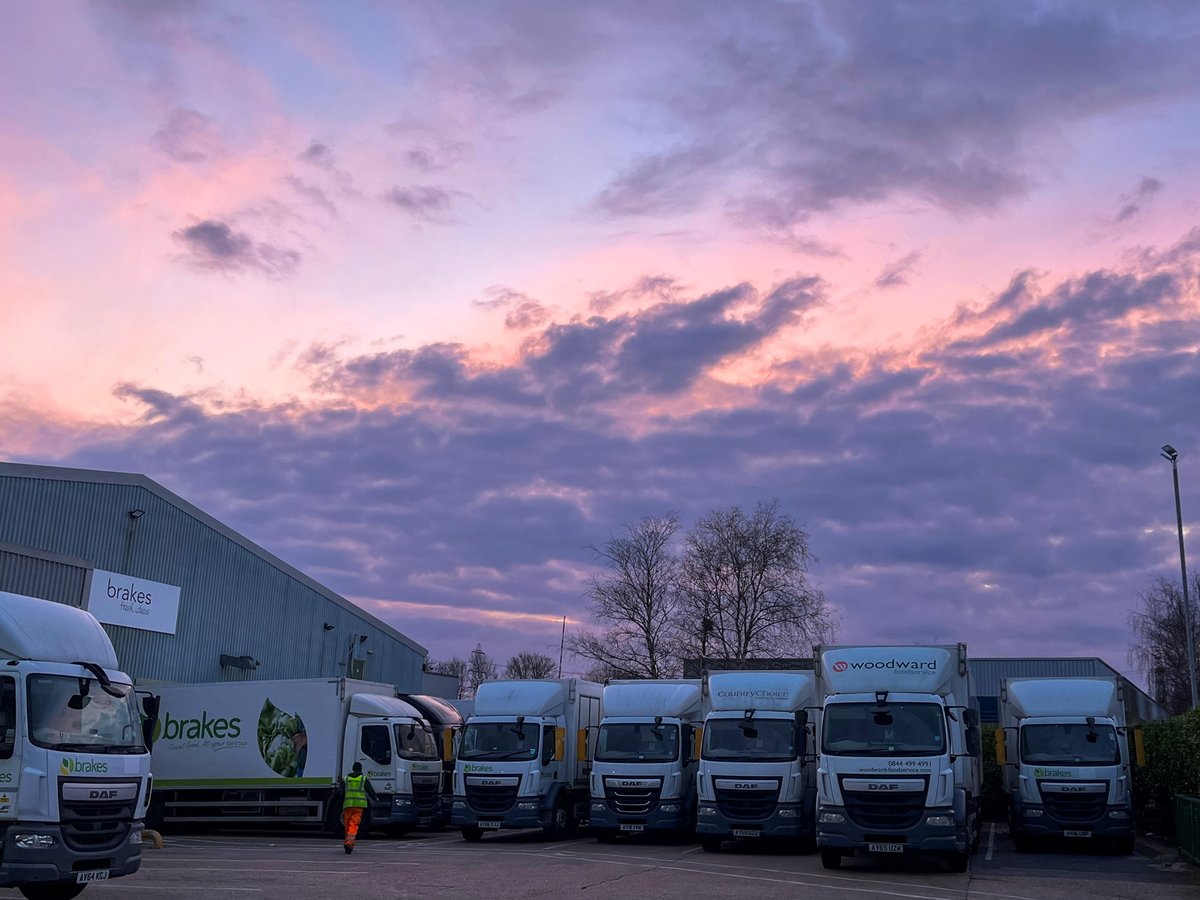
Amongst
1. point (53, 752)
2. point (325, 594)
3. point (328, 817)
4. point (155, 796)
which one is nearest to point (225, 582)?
point (325, 594)

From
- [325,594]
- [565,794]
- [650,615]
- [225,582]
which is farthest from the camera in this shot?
[650,615]

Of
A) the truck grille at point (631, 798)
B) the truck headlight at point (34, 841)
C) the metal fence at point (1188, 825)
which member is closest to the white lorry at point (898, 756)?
the metal fence at point (1188, 825)

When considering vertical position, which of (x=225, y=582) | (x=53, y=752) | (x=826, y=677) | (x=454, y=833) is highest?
(x=225, y=582)

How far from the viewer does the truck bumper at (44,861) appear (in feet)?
40.1

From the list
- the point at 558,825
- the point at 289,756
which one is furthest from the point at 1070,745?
the point at 289,756

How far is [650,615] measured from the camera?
61.9 meters

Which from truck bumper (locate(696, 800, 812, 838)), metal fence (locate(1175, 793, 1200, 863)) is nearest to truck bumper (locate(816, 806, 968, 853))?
truck bumper (locate(696, 800, 812, 838))

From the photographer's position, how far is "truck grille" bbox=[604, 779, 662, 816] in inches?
936

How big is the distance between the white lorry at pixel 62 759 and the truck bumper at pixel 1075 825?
16925mm

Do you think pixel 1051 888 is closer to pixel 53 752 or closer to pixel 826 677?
pixel 826 677

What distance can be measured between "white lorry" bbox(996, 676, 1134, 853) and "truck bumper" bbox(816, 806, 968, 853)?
16.2 ft

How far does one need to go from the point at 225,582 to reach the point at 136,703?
25.0 metres

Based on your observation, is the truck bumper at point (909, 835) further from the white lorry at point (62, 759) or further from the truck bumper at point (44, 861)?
the truck bumper at point (44, 861)

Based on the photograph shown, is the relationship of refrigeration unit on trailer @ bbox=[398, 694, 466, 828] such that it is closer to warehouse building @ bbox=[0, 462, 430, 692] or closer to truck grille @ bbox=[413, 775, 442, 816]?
truck grille @ bbox=[413, 775, 442, 816]
